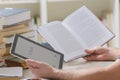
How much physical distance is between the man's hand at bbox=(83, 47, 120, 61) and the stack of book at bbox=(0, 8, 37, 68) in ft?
0.95

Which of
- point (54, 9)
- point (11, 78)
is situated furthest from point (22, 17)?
point (54, 9)

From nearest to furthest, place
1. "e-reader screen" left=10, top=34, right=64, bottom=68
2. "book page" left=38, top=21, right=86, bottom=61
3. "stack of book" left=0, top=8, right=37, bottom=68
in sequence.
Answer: "e-reader screen" left=10, top=34, right=64, bottom=68, "stack of book" left=0, top=8, right=37, bottom=68, "book page" left=38, top=21, right=86, bottom=61

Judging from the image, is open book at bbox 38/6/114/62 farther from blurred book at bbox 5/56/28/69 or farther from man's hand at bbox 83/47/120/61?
blurred book at bbox 5/56/28/69

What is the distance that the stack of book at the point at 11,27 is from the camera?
4.08 ft

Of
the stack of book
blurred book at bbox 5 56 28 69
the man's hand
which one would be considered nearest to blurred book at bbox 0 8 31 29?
the stack of book

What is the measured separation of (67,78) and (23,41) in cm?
22

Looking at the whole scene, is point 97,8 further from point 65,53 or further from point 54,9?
point 65,53

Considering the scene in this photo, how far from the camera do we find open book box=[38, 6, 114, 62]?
136cm

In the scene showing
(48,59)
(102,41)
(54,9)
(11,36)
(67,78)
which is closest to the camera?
(67,78)

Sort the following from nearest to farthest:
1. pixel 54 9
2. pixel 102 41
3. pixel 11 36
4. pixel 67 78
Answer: pixel 67 78, pixel 11 36, pixel 102 41, pixel 54 9

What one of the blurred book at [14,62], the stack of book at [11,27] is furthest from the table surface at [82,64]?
the stack of book at [11,27]

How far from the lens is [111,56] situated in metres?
1.41

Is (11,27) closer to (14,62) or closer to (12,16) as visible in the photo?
(12,16)

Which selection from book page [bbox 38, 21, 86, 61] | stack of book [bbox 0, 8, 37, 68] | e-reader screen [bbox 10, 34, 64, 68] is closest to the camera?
e-reader screen [bbox 10, 34, 64, 68]
